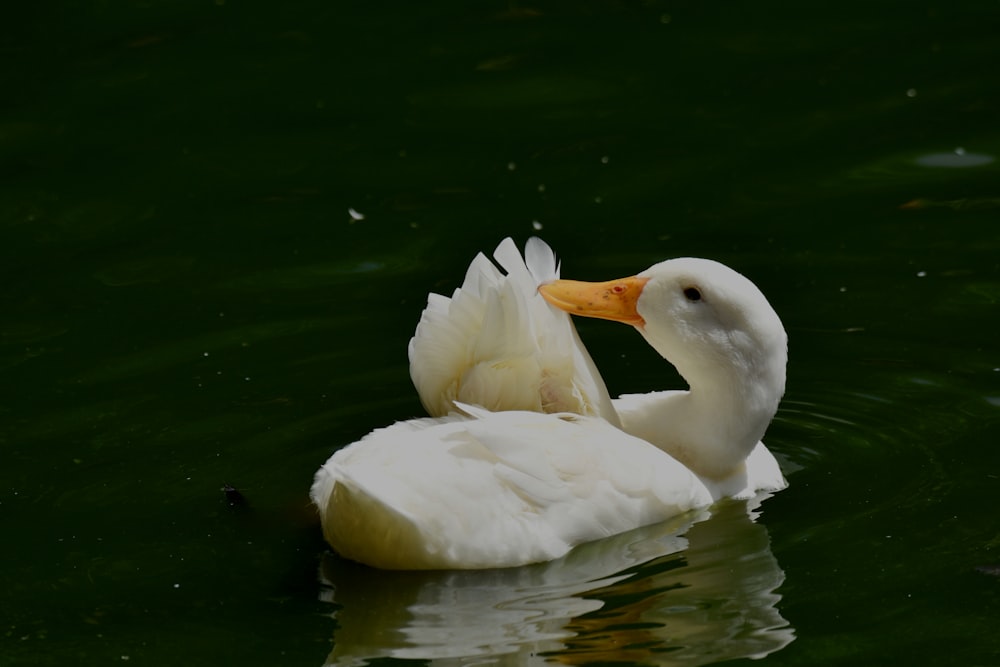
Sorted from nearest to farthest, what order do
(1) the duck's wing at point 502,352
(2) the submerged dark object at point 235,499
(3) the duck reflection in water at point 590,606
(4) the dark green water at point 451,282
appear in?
(3) the duck reflection in water at point 590,606 → (4) the dark green water at point 451,282 → (1) the duck's wing at point 502,352 → (2) the submerged dark object at point 235,499

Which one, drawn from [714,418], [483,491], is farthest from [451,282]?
[483,491]

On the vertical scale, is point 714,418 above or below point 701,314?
below

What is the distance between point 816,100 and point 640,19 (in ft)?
5.92

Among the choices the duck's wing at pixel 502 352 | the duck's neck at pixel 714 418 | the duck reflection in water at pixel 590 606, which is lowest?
the duck reflection in water at pixel 590 606

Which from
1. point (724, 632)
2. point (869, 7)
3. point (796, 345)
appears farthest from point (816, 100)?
point (724, 632)

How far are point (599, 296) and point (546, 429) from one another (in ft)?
2.64

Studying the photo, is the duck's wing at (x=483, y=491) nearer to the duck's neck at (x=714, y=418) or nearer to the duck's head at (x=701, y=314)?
the duck's neck at (x=714, y=418)

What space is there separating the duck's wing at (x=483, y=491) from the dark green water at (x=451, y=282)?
12 centimetres

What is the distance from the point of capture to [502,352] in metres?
6.32

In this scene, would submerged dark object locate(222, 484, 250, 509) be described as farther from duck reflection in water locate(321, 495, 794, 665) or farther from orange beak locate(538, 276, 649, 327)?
orange beak locate(538, 276, 649, 327)

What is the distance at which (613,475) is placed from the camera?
619cm

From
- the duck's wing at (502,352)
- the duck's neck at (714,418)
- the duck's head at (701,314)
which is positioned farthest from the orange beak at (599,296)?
the duck's neck at (714,418)

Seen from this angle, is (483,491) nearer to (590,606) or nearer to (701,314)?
(590,606)

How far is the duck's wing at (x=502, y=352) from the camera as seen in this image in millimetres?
6258
